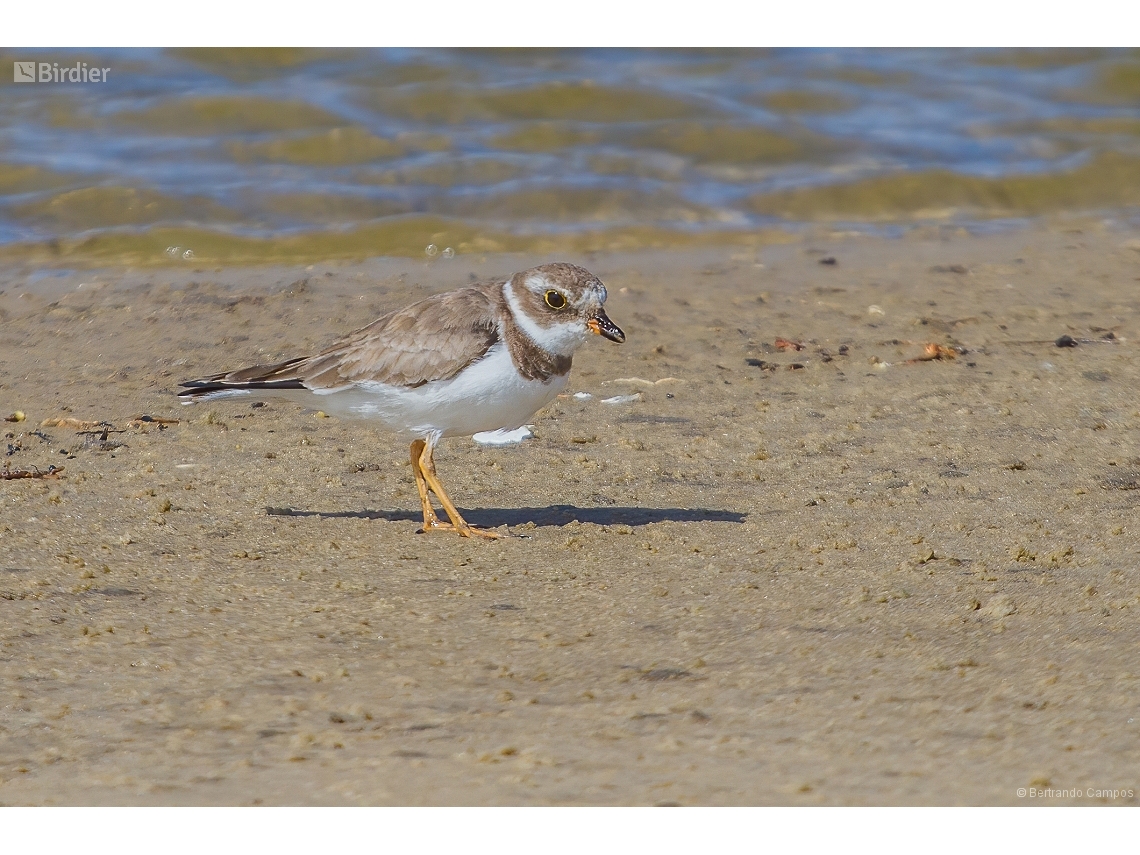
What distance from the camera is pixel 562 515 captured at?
19.1ft

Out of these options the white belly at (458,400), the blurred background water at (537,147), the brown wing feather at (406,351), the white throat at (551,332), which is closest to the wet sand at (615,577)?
the white belly at (458,400)

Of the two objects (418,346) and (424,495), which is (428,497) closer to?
(424,495)

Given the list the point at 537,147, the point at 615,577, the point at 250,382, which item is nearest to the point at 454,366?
the point at 250,382

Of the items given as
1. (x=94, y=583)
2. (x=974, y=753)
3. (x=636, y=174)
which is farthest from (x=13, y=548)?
(x=636, y=174)

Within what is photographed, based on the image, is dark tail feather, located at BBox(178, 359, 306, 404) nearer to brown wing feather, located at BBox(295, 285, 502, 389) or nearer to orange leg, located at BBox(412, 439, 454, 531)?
brown wing feather, located at BBox(295, 285, 502, 389)

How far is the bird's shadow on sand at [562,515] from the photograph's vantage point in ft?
18.6

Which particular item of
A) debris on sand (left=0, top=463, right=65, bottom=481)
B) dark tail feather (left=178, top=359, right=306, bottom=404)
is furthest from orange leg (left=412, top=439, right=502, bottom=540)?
debris on sand (left=0, top=463, right=65, bottom=481)

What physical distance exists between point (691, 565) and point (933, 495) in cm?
139

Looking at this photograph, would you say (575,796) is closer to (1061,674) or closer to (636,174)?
(1061,674)

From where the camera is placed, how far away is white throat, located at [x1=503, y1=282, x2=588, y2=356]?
5598mm

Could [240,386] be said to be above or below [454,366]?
below

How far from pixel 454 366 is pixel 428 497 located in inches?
25.6

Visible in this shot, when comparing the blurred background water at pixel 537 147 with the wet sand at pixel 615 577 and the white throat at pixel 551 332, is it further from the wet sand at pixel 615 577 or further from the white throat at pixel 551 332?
the white throat at pixel 551 332

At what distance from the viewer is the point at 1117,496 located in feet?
18.7
